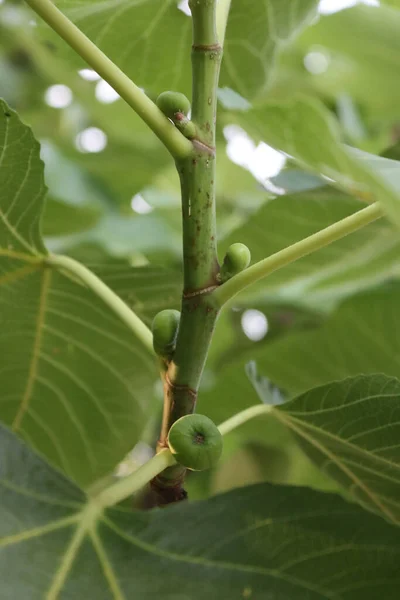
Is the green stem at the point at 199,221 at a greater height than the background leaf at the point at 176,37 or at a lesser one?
lesser

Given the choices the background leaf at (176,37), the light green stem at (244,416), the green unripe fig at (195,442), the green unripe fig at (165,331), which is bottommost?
the green unripe fig at (195,442)

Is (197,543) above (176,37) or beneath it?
beneath

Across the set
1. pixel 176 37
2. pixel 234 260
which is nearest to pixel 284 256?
pixel 234 260

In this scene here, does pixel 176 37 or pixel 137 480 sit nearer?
pixel 137 480

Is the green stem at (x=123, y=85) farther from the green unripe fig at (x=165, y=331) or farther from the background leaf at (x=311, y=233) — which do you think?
the background leaf at (x=311, y=233)

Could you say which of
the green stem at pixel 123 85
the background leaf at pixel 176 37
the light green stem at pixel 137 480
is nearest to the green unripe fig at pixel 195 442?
the light green stem at pixel 137 480

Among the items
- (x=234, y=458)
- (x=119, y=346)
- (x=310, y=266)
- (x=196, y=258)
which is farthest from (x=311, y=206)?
(x=234, y=458)

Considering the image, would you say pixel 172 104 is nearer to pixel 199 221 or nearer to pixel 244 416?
pixel 199 221
